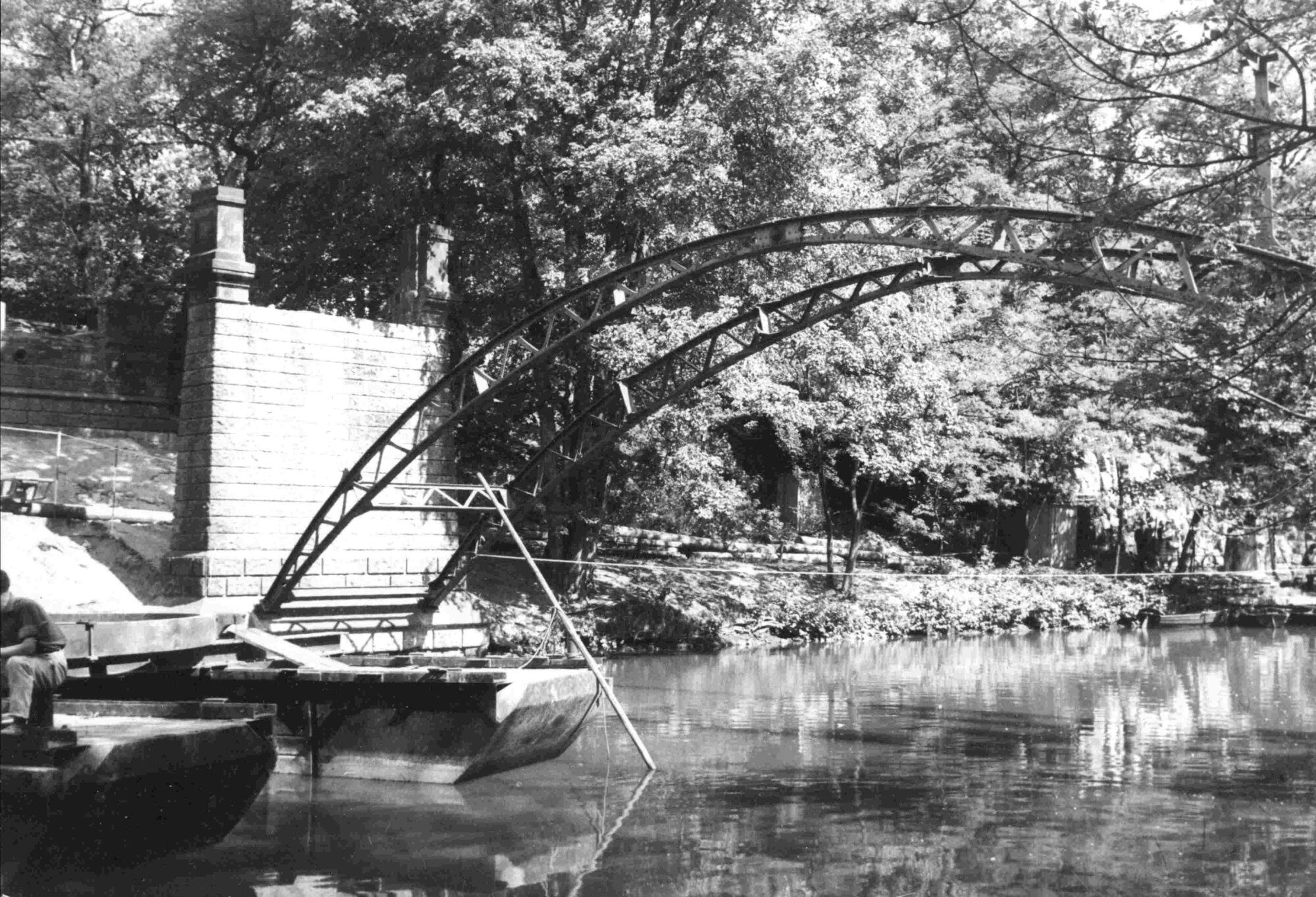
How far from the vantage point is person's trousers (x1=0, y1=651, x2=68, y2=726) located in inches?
386

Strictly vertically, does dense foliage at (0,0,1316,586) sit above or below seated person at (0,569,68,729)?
above

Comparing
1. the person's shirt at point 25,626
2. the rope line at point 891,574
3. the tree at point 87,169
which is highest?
the tree at point 87,169

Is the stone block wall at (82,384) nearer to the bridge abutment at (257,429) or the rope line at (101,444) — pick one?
the rope line at (101,444)

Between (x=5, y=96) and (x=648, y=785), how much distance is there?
24.8m

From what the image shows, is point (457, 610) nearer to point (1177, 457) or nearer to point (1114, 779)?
point (1114, 779)

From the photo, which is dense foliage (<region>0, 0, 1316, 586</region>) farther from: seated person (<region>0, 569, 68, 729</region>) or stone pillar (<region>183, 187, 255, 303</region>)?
seated person (<region>0, 569, 68, 729</region>)

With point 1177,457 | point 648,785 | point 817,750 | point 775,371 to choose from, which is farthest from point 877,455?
point 648,785

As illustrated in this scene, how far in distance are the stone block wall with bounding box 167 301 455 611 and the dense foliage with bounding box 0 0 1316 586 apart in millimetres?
4144

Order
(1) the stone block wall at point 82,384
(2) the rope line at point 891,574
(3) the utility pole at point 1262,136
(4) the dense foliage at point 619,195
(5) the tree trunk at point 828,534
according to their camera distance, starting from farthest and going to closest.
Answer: (5) the tree trunk at point 828,534
(2) the rope line at point 891,574
(1) the stone block wall at point 82,384
(4) the dense foliage at point 619,195
(3) the utility pole at point 1262,136

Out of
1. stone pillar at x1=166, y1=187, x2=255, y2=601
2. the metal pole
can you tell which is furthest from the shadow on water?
the metal pole

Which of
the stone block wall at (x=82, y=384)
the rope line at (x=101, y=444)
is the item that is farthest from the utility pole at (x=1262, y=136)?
the stone block wall at (x=82, y=384)

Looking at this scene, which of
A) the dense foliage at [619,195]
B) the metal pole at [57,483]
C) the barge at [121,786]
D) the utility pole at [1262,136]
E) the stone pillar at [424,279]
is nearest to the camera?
the utility pole at [1262,136]

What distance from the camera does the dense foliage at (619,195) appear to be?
23.7 metres

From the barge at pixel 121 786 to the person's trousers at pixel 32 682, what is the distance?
0.21 meters
